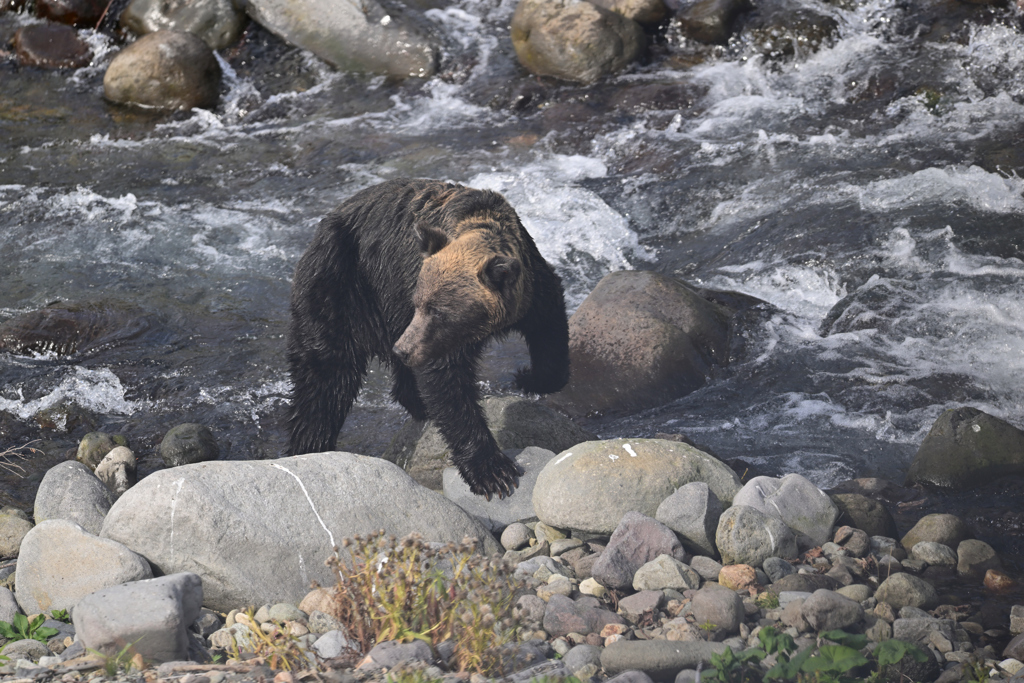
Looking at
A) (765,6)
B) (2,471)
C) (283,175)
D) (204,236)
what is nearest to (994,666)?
(2,471)

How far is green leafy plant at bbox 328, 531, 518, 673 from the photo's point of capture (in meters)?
3.24

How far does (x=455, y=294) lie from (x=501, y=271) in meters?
0.32

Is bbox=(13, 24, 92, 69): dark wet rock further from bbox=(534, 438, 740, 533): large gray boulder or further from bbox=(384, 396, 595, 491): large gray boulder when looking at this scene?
bbox=(534, 438, 740, 533): large gray boulder

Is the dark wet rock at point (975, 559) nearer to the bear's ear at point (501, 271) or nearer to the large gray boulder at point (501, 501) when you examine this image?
the large gray boulder at point (501, 501)

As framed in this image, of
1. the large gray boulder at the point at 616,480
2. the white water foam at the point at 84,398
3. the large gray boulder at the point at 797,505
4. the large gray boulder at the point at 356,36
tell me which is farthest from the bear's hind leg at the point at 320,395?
the large gray boulder at the point at 356,36

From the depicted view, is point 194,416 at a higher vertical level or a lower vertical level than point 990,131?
lower

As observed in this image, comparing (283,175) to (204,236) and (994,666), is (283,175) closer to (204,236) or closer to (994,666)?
(204,236)

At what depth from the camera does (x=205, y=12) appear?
1340 cm

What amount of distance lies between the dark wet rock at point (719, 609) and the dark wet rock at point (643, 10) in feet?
33.8

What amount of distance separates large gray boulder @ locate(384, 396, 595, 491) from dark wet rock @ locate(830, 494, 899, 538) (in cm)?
176

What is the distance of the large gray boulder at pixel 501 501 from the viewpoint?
485cm

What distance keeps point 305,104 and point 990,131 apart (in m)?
8.78

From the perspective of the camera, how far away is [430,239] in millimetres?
4914

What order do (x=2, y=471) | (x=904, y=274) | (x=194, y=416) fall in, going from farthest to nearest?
(x=904, y=274)
(x=194, y=416)
(x=2, y=471)
